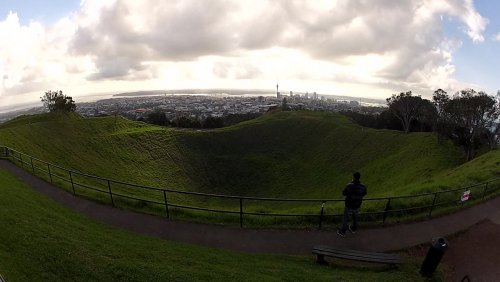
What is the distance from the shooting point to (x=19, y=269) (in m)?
8.32

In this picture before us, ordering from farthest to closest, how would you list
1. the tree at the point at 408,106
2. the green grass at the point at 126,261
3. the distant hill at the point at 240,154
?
the tree at the point at 408,106
the distant hill at the point at 240,154
the green grass at the point at 126,261

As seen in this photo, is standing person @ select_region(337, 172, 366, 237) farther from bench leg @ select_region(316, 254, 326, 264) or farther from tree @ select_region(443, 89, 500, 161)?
tree @ select_region(443, 89, 500, 161)

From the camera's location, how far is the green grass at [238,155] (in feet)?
128

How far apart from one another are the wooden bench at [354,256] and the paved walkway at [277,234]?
83 cm

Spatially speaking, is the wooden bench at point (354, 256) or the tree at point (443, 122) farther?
the tree at point (443, 122)

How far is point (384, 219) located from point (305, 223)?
3.05 m

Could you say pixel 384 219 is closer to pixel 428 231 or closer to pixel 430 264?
pixel 428 231

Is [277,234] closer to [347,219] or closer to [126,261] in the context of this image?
[347,219]

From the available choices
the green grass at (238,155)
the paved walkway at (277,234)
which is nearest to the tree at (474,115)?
the green grass at (238,155)

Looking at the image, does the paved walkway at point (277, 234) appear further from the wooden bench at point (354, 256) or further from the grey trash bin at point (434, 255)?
the grey trash bin at point (434, 255)

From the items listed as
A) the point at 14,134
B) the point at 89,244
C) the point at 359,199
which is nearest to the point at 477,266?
the point at 359,199

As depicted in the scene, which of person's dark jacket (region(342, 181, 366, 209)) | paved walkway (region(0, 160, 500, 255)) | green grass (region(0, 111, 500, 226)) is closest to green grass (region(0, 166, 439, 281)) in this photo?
paved walkway (region(0, 160, 500, 255))

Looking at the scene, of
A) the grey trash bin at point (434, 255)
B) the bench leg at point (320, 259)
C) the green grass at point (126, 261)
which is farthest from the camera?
the bench leg at point (320, 259)

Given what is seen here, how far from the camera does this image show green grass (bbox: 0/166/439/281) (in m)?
8.38
